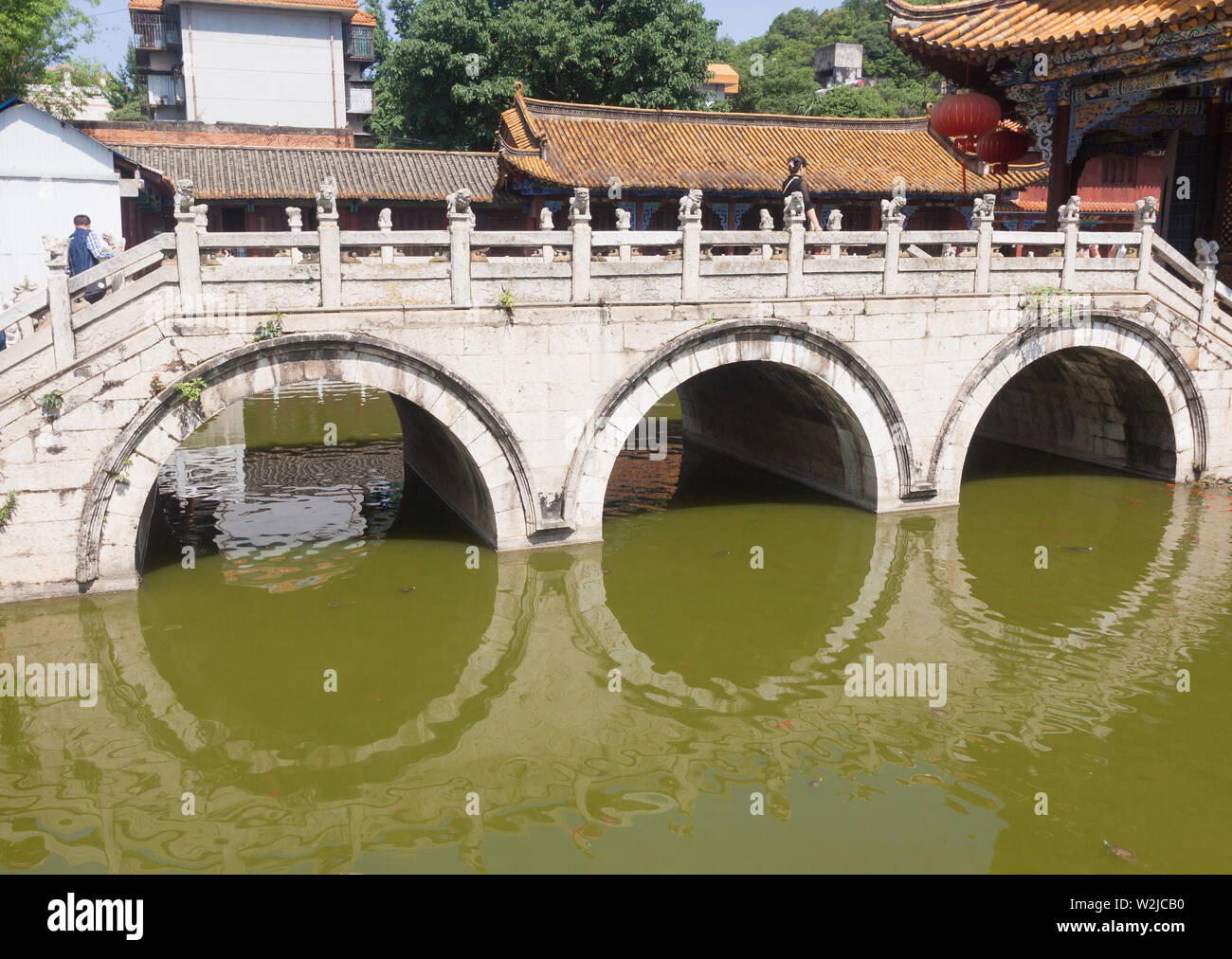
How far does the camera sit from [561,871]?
288 inches

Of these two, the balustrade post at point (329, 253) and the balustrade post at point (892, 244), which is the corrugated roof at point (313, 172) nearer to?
the balustrade post at point (892, 244)

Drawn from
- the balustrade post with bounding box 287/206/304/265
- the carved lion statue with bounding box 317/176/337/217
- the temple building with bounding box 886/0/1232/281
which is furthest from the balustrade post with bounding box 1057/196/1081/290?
the balustrade post with bounding box 287/206/304/265

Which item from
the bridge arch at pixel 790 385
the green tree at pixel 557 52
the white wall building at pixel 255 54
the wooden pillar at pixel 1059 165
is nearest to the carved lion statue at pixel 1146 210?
the wooden pillar at pixel 1059 165

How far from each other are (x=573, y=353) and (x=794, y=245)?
3.40 meters

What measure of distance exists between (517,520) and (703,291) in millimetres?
3854

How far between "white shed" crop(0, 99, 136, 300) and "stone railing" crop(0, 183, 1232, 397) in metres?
12.8

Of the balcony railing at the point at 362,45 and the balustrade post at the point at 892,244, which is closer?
the balustrade post at the point at 892,244

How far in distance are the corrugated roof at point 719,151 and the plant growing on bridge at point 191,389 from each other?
45.9ft

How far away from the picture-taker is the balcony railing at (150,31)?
1741 inches

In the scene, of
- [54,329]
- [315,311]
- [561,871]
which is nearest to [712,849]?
[561,871]

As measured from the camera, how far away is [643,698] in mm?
9906

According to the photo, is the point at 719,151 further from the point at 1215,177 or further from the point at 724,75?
the point at 724,75

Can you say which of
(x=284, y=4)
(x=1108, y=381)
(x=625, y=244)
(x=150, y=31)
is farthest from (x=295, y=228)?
(x=150, y=31)

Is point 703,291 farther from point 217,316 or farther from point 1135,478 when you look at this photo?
point 1135,478
